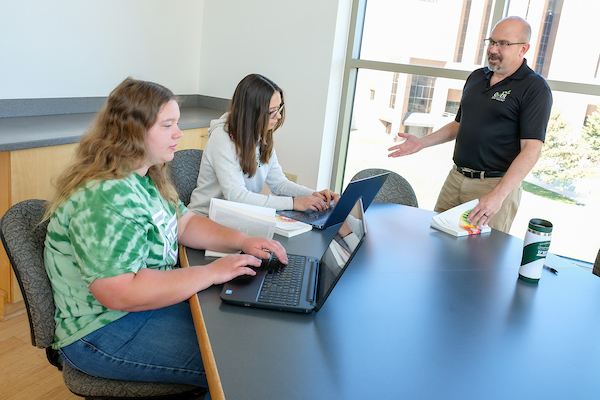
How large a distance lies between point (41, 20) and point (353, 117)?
2026 millimetres

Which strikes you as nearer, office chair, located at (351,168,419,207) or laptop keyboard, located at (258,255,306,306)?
laptop keyboard, located at (258,255,306,306)

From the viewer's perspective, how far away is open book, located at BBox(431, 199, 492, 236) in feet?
5.99

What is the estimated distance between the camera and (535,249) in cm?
143

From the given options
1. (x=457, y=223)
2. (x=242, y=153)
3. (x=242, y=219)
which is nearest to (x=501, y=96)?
(x=457, y=223)

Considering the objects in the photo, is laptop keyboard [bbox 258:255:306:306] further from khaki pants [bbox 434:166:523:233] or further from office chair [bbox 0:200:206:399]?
khaki pants [bbox 434:166:523:233]

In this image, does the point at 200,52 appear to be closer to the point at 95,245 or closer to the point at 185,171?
the point at 185,171

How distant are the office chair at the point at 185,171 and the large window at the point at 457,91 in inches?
62.2

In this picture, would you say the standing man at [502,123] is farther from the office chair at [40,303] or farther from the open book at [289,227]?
the office chair at [40,303]

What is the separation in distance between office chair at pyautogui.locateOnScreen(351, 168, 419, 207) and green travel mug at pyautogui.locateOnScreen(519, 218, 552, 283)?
89 cm

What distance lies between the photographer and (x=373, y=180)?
1.72 meters

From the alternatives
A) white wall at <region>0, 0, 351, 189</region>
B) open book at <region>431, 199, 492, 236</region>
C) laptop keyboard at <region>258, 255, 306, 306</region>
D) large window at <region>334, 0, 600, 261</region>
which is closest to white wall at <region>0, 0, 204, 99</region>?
white wall at <region>0, 0, 351, 189</region>

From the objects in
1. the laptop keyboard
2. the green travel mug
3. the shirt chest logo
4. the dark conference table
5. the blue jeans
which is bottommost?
the blue jeans

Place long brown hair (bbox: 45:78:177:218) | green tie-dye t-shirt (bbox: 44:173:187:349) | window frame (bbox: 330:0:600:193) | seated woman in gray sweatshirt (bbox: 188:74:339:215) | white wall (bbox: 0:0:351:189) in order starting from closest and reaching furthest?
green tie-dye t-shirt (bbox: 44:173:187:349) → long brown hair (bbox: 45:78:177:218) → seated woman in gray sweatshirt (bbox: 188:74:339:215) → white wall (bbox: 0:0:351:189) → window frame (bbox: 330:0:600:193)

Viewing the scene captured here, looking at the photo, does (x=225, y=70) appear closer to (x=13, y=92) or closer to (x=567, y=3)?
(x=13, y=92)
